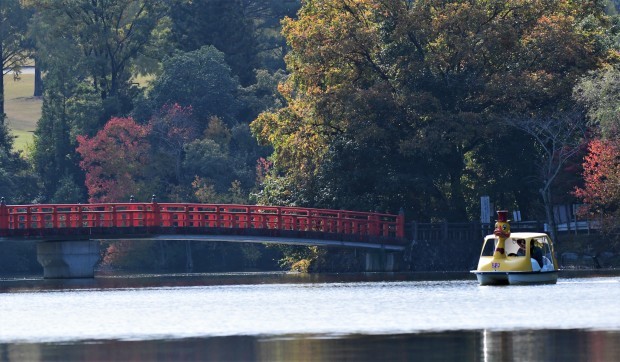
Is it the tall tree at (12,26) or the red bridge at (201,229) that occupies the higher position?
the tall tree at (12,26)

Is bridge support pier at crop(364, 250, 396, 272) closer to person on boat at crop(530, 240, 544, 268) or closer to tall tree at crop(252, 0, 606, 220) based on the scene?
tall tree at crop(252, 0, 606, 220)

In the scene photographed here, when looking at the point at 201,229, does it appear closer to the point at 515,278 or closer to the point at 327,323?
the point at 515,278

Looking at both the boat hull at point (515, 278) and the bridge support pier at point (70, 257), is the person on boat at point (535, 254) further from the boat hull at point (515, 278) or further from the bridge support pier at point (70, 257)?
the bridge support pier at point (70, 257)

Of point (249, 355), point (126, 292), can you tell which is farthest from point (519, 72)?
point (249, 355)

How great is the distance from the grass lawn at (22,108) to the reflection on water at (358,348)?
4012 inches

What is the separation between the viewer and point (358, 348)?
31.8m

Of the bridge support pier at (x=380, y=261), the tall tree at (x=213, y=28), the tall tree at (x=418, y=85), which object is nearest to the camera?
the tall tree at (x=418, y=85)

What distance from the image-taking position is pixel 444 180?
80.0m

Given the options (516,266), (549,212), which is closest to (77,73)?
(549,212)

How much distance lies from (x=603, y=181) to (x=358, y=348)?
44302 millimetres

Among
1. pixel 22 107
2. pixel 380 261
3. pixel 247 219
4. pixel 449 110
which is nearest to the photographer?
pixel 247 219

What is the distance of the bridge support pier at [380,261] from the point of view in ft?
256

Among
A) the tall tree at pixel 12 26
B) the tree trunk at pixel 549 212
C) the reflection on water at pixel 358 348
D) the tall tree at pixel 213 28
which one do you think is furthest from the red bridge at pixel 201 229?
the tall tree at pixel 12 26

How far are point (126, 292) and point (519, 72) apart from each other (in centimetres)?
2557
